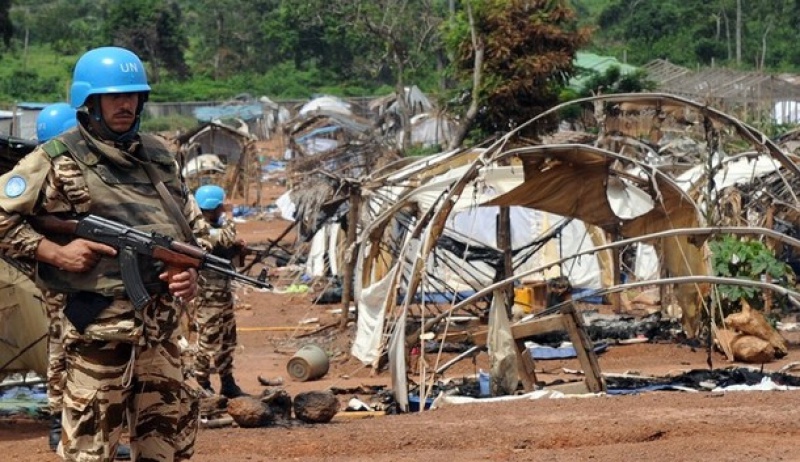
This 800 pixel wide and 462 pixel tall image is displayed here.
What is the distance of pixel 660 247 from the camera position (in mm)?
15133

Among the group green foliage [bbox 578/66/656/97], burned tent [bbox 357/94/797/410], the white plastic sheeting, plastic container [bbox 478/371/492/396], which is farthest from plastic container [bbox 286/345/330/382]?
the white plastic sheeting

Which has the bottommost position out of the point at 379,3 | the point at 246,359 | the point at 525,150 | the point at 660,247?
the point at 246,359

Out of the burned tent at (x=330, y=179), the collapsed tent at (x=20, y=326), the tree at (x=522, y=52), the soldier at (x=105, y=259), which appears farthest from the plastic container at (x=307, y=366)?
the tree at (x=522, y=52)

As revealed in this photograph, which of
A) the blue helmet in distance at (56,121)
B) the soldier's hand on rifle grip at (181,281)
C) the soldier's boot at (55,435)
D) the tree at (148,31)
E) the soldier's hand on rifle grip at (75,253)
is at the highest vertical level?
the tree at (148,31)

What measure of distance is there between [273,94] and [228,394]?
5085 cm

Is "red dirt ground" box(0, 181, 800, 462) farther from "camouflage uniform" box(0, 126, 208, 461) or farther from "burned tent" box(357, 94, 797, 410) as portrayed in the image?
"burned tent" box(357, 94, 797, 410)

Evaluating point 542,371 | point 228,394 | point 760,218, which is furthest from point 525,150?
point 760,218

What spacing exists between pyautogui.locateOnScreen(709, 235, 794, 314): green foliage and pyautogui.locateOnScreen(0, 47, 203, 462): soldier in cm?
978

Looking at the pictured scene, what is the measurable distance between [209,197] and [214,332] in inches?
40.0

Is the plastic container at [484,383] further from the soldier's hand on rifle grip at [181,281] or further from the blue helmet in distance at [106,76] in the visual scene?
the blue helmet in distance at [106,76]

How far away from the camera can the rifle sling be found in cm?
550

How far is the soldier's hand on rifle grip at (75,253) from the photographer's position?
524 cm

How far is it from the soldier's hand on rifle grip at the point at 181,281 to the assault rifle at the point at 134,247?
0.02 meters

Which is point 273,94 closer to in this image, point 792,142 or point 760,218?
point 792,142
